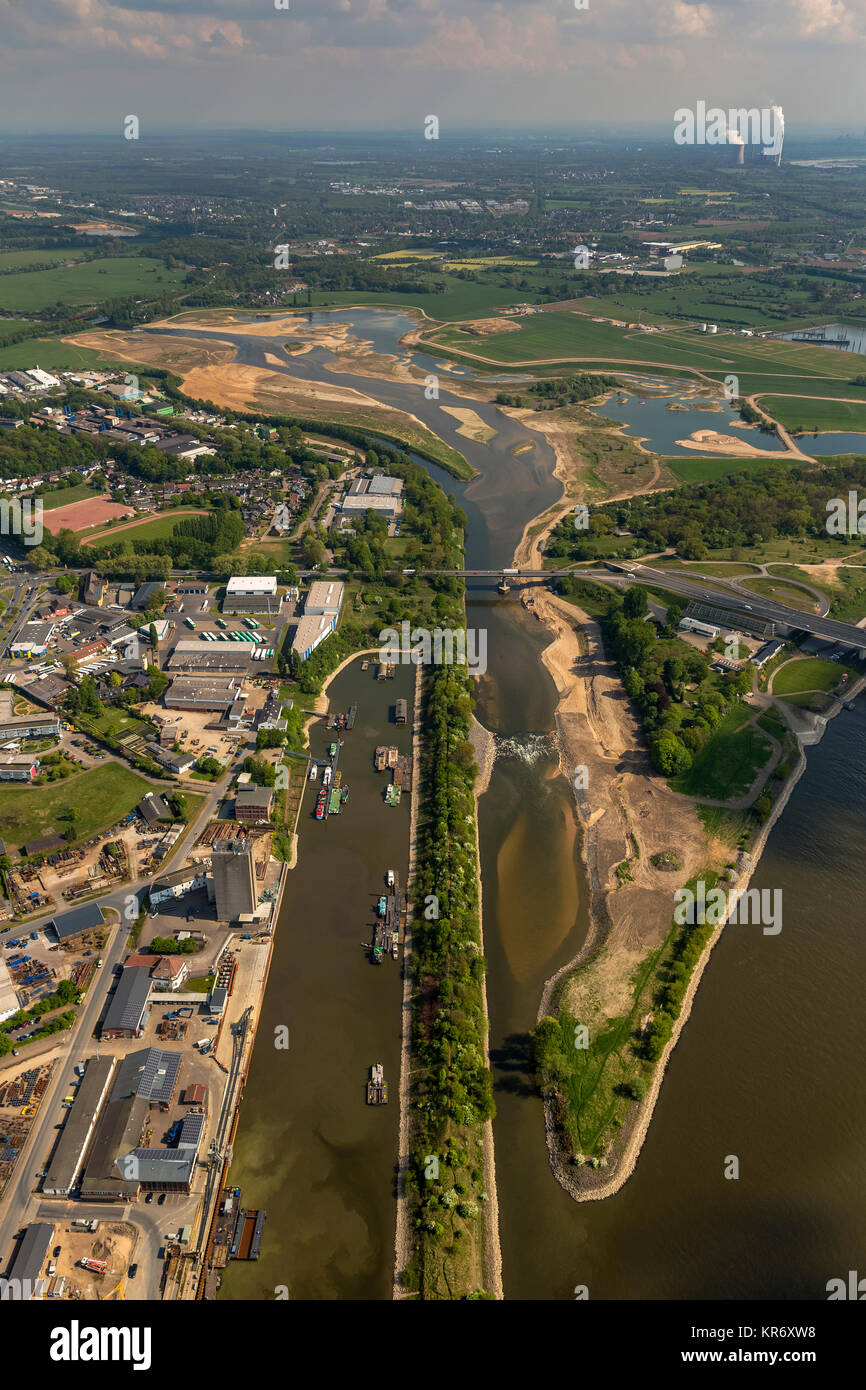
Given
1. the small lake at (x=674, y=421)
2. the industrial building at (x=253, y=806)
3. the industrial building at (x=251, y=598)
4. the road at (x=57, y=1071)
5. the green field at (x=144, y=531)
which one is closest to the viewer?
the road at (x=57, y=1071)

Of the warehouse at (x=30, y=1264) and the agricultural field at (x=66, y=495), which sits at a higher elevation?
the agricultural field at (x=66, y=495)

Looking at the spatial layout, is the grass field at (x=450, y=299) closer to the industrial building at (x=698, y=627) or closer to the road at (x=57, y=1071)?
the industrial building at (x=698, y=627)

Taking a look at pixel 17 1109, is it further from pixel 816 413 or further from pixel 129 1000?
pixel 816 413

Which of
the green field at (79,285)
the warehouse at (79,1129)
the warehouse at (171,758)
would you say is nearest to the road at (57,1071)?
the warehouse at (79,1129)

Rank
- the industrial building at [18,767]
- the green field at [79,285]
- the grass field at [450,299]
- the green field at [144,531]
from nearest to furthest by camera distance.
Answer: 1. the industrial building at [18,767]
2. the green field at [144,531]
3. the grass field at [450,299]
4. the green field at [79,285]

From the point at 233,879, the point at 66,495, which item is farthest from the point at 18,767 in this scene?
the point at 66,495

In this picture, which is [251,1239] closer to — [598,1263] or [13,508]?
[598,1263]
